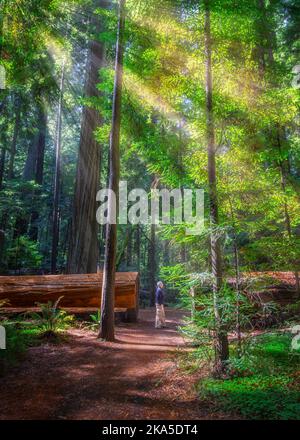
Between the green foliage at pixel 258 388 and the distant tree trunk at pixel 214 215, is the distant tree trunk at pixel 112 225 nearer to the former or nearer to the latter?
the distant tree trunk at pixel 214 215

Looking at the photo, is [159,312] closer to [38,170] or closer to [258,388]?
[258,388]

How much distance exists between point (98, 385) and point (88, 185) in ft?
29.0

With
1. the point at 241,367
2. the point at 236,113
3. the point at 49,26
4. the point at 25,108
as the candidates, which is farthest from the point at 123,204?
the point at 241,367

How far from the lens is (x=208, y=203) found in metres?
6.48

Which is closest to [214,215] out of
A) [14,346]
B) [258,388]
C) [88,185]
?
[258,388]

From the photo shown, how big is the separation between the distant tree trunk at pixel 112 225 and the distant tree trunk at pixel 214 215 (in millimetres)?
2998

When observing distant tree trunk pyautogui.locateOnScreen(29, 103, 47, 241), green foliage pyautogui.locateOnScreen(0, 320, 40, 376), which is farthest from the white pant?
distant tree trunk pyautogui.locateOnScreen(29, 103, 47, 241)

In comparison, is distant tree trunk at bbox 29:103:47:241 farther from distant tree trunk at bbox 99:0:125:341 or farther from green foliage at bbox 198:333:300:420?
green foliage at bbox 198:333:300:420

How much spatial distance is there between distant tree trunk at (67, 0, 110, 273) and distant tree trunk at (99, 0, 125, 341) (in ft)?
13.0

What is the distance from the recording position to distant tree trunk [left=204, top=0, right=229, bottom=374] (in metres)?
5.68

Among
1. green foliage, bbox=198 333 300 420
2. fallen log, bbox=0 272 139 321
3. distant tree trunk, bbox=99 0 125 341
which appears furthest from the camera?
fallen log, bbox=0 272 139 321

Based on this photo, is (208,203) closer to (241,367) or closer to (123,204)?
(241,367)

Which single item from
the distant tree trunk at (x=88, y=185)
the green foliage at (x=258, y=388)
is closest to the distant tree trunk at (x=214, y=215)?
the green foliage at (x=258, y=388)
